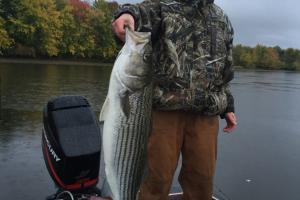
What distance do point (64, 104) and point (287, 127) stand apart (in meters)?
10.9

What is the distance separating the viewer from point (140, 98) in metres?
2.89

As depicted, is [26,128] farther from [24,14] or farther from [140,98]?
[24,14]

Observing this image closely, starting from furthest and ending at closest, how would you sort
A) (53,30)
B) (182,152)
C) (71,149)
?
(53,30) → (71,149) → (182,152)

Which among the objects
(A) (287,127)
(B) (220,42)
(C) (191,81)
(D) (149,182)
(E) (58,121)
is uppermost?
(B) (220,42)

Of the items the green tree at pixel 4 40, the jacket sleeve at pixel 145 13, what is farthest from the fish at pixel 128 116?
the green tree at pixel 4 40

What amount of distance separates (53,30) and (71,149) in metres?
50.4

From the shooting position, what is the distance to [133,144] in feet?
9.68

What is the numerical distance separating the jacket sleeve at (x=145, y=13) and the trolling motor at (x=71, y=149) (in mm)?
1406

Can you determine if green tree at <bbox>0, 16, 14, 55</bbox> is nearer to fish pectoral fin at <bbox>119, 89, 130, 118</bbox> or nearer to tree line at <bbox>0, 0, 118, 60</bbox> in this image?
tree line at <bbox>0, 0, 118, 60</bbox>

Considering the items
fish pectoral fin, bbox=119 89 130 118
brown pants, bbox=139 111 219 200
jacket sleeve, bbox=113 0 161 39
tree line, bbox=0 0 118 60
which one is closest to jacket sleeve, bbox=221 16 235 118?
brown pants, bbox=139 111 219 200

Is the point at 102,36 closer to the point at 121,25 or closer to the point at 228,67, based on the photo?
the point at 228,67

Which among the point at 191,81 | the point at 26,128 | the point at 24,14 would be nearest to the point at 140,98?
the point at 191,81

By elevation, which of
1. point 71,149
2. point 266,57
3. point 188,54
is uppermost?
point 188,54

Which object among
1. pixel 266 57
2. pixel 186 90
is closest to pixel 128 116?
pixel 186 90
